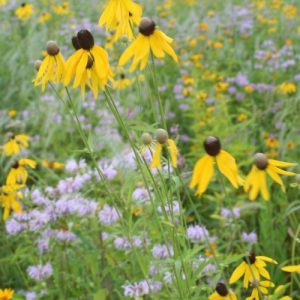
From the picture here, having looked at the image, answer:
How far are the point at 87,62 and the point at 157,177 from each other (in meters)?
0.56

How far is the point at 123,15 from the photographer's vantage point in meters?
1.27

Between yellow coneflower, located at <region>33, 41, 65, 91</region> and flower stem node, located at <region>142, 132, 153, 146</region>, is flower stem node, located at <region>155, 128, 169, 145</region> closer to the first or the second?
flower stem node, located at <region>142, 132, 153, 146</region>

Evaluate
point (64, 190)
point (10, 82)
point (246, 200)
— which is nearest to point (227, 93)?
point (246, 200)

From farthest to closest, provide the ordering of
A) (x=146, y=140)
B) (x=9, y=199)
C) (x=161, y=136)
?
(x=9, y=199)
(x=146, y=140)
(x=161, y=136)

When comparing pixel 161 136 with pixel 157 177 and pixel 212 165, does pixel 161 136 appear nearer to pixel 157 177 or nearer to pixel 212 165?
pixel 212 165

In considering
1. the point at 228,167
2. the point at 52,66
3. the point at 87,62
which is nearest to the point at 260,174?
the point at 228,167

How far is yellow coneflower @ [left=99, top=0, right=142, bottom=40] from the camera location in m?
1.26

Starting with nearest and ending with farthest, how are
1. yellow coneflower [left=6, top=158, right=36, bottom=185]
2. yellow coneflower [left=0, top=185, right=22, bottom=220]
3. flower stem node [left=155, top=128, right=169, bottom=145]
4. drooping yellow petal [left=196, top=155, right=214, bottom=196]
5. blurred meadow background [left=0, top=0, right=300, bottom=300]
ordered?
1. drooping yellow petal [left=196, top=155, right=214, bottom=196]
2. flower stem node [left=155, top=128, right=169, bottom=145]
3. blurred meadow background [left=0, top=0, right=300, bottom=300]
4. yellow coneflower [left=6, top=158, right=36, bottom=185]
5. yellow coneflower [left=0, top=185, right=22, bottom=220]

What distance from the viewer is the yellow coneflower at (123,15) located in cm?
126

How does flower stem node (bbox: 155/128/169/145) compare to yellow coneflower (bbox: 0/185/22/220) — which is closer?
flower stem node (bbox: 155/128/169/145)

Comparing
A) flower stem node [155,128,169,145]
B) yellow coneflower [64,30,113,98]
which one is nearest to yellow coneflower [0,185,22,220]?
yellow coneflower [64,30,113,98]

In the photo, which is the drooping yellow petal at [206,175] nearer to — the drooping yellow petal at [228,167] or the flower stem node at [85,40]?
the drooping yellow petal at [228,167]

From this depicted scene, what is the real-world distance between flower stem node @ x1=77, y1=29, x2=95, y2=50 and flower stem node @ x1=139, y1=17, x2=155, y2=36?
4.6 inches

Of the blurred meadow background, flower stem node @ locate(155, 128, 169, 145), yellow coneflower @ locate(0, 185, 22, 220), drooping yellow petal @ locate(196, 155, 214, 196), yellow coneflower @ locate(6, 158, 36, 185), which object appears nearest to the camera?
drooping yellow petal @ locate(196, 155, 214, 196)
